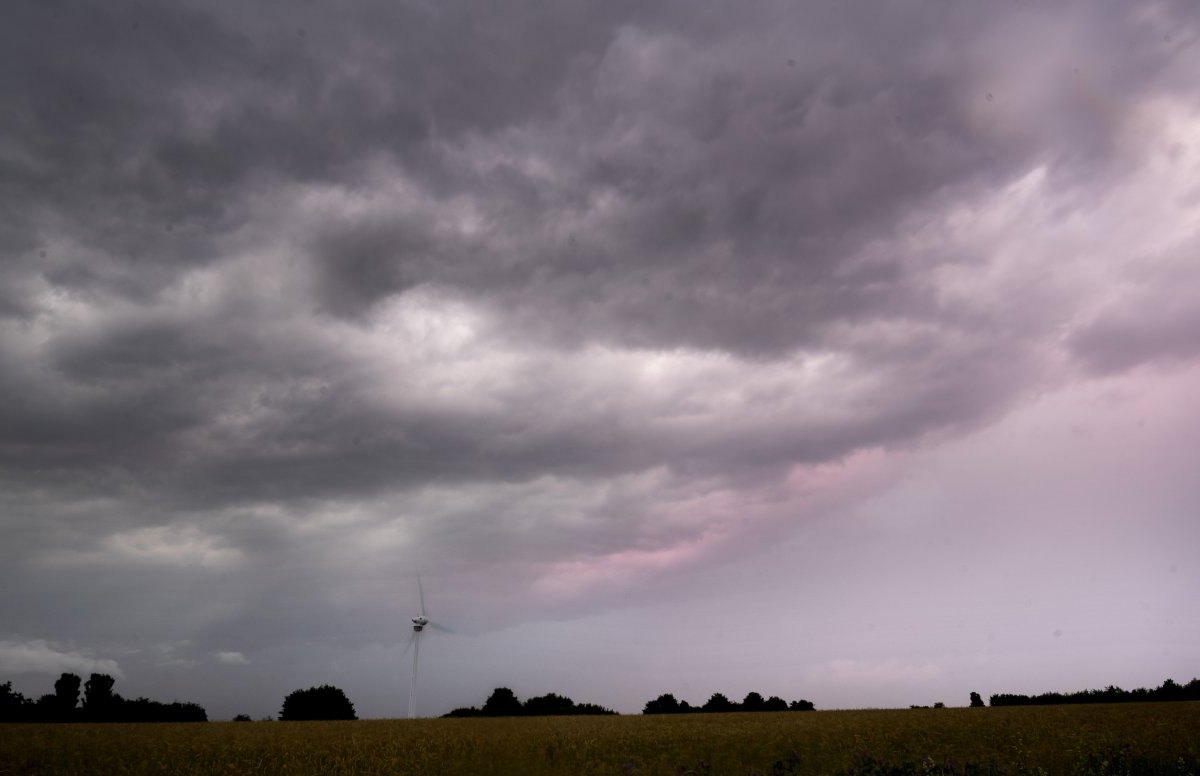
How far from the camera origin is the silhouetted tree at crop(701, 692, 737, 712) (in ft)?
365

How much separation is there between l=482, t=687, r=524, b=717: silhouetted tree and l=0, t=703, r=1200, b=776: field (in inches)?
2668

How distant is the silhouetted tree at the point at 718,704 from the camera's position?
11131 cm

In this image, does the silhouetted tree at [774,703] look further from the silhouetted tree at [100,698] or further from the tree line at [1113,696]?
the silhouetted tree at [100,698]

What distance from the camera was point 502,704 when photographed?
11869cm

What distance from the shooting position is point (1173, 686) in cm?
9356

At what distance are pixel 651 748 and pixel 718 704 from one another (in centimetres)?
7435

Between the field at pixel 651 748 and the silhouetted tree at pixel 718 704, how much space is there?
6135 cm

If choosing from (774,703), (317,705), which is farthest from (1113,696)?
(317,705)

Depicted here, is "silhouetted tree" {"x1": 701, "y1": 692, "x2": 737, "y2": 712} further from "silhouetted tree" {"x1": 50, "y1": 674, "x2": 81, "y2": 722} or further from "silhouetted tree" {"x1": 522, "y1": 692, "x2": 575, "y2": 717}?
"silhouetted tree" {"x1": 50, "y1": 674, "x2": 81, "y2": 722}

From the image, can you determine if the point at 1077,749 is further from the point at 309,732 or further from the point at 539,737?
the point at 309,732

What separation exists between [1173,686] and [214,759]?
107841mm

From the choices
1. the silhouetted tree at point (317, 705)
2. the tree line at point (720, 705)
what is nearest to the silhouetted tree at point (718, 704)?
the tree line at point (720, 705)

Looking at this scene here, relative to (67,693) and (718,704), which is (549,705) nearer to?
(718,704)

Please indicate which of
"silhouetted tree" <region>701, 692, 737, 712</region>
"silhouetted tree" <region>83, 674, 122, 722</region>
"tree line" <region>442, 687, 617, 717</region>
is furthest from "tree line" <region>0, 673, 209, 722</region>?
"silhouetted tree" <region>701, 692, 737, 712</region>
